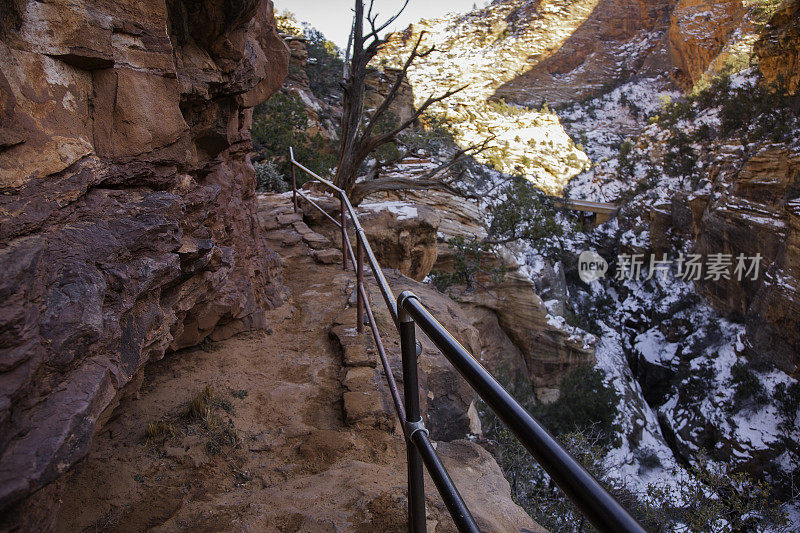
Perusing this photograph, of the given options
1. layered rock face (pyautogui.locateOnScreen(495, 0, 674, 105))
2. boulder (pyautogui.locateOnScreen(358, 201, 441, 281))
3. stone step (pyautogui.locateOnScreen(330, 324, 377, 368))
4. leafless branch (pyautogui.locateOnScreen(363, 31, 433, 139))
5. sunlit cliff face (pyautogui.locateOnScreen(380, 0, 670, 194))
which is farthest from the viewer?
layered rock face (pyautogui.locateOnScreen(495, 0, 674, 105))

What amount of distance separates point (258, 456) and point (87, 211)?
131 cm

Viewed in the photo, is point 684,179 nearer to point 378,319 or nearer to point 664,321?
point 664,321

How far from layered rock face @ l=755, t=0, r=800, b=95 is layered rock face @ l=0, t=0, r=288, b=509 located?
17.9m

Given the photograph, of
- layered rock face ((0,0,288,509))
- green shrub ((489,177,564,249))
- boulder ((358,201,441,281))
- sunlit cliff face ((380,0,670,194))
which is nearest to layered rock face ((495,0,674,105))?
sunlit cliff face ((380,0,670,194))

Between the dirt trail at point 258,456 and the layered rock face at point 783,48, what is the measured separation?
57.1ft

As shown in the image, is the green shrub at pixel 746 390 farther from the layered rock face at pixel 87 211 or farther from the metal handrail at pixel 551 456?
the metal handrail at pixel 551 456

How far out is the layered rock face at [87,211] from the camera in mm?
1008

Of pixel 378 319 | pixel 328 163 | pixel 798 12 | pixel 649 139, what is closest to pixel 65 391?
pixel 378 319

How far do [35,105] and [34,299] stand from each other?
608 millimetres

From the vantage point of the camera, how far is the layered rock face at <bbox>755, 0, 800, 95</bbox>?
13.8 meters

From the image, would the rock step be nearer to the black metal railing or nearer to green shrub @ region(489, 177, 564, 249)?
the black metal railing

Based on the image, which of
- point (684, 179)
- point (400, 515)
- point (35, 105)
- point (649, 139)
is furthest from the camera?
point (649, 139)

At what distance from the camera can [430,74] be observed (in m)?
31.3

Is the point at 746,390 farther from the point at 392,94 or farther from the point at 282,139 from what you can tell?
the point at 282,139
